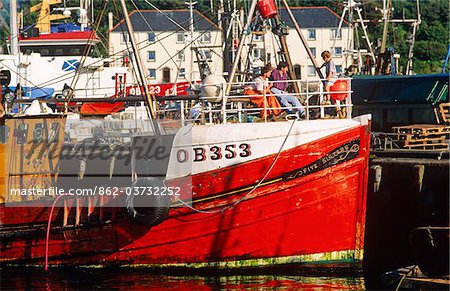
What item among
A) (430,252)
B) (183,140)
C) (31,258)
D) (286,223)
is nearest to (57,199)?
(31,258)

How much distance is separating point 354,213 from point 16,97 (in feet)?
28.6

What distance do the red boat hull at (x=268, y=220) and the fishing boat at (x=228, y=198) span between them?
20 millimetres

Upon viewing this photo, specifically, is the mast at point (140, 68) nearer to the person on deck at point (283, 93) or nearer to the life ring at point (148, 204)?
the life ring at point (148, 204)

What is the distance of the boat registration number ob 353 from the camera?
18184mm

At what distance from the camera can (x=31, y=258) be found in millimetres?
19922

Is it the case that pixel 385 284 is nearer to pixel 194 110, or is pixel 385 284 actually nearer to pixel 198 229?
pixel 198 229

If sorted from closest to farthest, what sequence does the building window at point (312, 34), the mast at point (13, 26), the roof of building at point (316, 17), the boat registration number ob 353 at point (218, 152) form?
the boat registration number ob 353 at point (218, 152) → the mast at point (13, 26) → the building window at point (312, 34) → the roof of building at point (316, 17)

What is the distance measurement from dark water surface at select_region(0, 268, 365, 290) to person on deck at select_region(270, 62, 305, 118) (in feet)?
11.0

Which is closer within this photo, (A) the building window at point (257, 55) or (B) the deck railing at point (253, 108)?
(B) the deck railing at point (253, 108)

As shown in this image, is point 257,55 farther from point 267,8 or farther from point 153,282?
point 153,282

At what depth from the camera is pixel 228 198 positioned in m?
18.3

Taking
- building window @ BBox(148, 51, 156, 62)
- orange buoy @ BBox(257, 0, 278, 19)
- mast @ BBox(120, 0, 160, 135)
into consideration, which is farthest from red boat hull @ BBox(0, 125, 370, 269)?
building window @ BBox(148, 51, 156, 62)

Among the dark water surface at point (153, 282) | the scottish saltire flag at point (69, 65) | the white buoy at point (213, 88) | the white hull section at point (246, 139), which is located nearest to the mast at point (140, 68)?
the white hull section at point (246, 139)

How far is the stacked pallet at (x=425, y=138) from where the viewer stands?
20094mm
